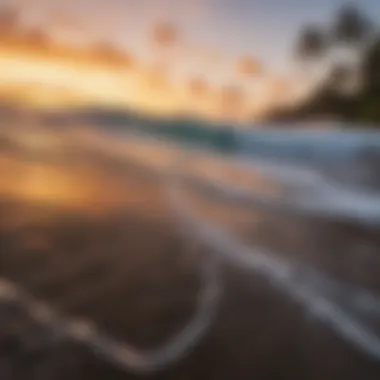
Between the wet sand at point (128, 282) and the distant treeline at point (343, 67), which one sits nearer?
the wet sand at point (128, 282)

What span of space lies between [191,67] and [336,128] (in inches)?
8.6

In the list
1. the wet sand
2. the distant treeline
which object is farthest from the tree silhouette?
the wet sand

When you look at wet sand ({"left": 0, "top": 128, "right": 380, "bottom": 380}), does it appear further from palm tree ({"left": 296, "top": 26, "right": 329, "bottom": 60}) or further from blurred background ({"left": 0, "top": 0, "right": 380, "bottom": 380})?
palm tree ({"left": 296, "top": 26, "right": 329, "bottom": 60})

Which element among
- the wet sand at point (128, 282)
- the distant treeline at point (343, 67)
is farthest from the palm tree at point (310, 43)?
the wet sand at point (128, 282)

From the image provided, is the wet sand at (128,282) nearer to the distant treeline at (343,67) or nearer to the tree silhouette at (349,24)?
the distant treeline at (343,67)

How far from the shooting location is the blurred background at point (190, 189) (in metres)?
0.80

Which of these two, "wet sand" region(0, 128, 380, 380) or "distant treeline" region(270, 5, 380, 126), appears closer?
"wet sand" region(0, 128, 380, 380)

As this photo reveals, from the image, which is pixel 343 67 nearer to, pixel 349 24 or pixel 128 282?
pixel 349 24

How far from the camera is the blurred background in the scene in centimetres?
80

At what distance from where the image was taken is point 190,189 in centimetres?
89

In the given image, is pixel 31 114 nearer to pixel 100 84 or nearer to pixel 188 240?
pixel 100 84

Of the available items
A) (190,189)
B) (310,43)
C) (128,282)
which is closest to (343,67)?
(310,43)

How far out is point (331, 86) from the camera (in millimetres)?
929

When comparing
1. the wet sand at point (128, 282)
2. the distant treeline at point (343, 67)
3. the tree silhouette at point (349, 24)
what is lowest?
the wet sand at point (128, 282)
